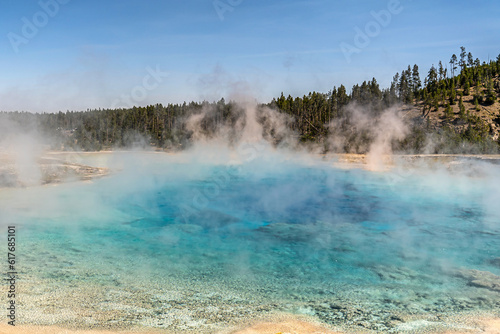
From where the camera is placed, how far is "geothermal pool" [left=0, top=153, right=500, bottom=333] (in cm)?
601

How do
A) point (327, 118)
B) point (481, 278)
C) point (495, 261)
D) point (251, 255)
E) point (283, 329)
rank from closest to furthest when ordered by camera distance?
1. point (283, 329)
2. point (481, 278)
3. point (495, 261)
4. point (251, 255)
5. point (327, 118)

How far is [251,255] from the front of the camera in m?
9.00

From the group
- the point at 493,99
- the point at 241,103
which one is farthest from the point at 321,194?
the point at 493,99

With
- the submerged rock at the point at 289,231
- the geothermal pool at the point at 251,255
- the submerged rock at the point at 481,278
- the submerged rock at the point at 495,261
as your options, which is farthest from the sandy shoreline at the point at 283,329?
the submerged rock at the point at 289,231

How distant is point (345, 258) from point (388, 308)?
2.63m

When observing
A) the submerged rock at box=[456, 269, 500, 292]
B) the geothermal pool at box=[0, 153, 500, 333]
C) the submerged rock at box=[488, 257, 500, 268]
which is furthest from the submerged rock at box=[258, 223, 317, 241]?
the submerged rock at box=[488, 257, 500, 268]

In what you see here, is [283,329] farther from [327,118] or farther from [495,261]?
[327,118]

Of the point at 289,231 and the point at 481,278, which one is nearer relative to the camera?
the point at 481,278

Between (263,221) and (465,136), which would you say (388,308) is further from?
(465,136)

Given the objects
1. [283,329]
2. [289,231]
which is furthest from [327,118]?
[283,329]

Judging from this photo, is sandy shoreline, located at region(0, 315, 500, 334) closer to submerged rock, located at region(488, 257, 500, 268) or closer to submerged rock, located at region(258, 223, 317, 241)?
submerged rock, located at region(488, 257, 500, 268)

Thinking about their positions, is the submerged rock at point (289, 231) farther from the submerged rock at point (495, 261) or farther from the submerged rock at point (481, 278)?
the submerged rock at point (495, 261)

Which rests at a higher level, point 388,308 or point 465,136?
point 465,136

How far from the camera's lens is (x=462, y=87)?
53.2m
